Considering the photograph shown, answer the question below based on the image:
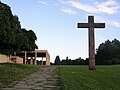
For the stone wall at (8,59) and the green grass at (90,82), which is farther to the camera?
the stone wall at (8,59)

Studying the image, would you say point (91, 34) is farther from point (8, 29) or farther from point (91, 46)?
point (8, 29)

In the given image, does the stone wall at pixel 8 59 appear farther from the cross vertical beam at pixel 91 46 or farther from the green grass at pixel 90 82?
the green grass at pixel 90 82

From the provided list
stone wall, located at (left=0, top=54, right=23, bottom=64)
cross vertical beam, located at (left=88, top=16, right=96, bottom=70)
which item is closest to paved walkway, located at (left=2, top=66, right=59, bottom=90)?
cross vertical beam, located at (left=88, top=16, right=96, bottom=70)

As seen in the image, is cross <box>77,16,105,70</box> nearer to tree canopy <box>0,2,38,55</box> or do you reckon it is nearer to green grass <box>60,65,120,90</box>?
tree canopy <box>0,2,38,55</box>

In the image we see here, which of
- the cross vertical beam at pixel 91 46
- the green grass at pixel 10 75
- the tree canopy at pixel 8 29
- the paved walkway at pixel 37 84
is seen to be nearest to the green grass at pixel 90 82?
the paved walkway at pixel 37 84

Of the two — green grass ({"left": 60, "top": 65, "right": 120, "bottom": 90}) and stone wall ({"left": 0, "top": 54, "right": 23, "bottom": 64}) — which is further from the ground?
stone wall ({"left": 0, "top": 54, "right": 23, "bottom": 64})

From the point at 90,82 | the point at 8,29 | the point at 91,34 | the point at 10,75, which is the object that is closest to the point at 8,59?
the point at 8,29

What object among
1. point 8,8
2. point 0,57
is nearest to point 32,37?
point 0,57

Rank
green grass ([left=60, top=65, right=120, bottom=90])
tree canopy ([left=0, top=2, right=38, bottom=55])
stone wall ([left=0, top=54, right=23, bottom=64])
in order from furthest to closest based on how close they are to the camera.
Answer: stone wall ([left=0, top=54, right=23, bottom=64]) → tree canopy ([left=0, top=2, right=38, bottom=55]) → green grass ([left=60, top=65, right=120, bottom=90])

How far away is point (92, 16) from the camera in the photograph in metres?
33.0

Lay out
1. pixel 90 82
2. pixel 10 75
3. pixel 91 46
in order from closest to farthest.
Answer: pixel 90 82
pixel 10 75
pixel 91 46

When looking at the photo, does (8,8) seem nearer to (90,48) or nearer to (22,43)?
(22,43)

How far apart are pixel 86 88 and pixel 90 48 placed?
63.8 feet

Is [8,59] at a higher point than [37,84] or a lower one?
higher
